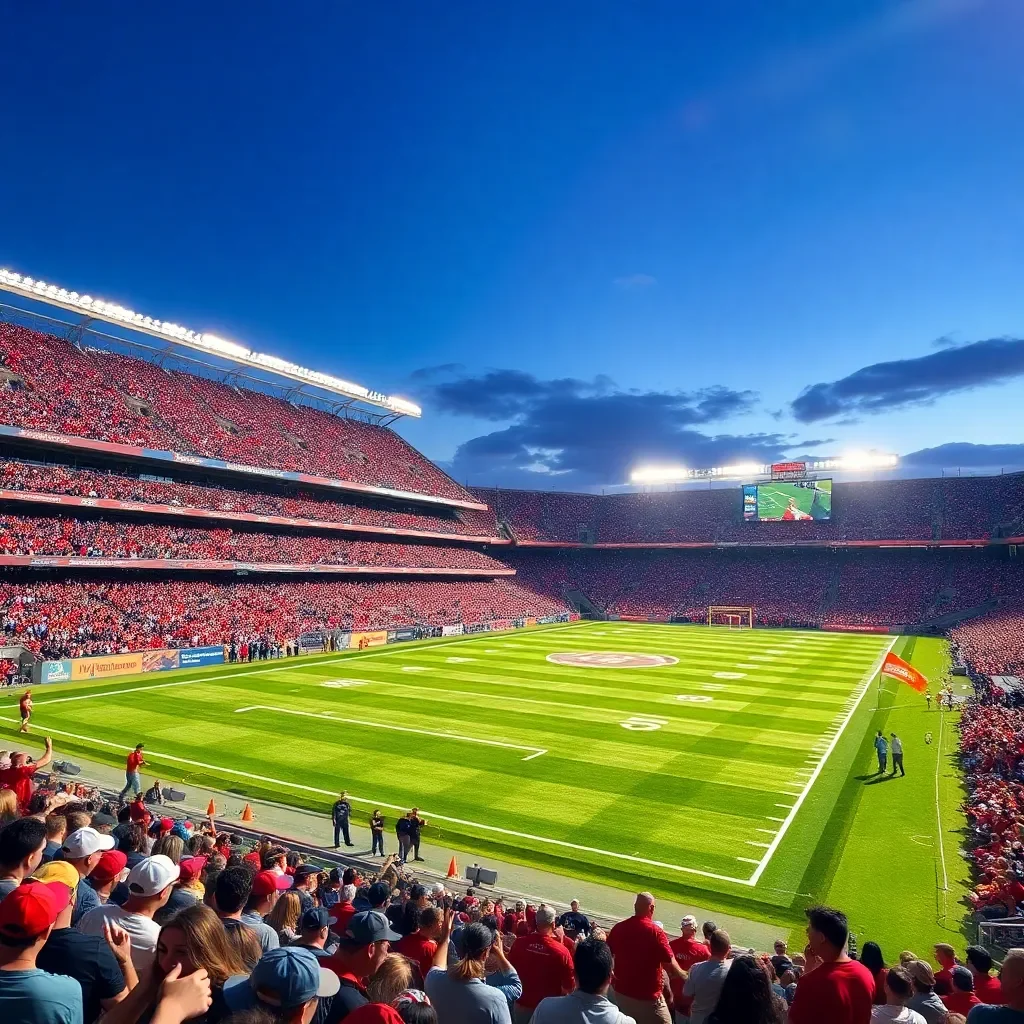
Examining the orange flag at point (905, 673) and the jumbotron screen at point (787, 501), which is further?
the jumbotron screen at point (787, 501)

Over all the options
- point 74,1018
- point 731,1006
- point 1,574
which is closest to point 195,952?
point 74,1018

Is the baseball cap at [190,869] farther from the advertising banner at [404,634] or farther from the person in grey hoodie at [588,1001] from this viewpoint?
the advertising banner at [404,634]

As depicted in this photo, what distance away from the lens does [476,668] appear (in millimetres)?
39469

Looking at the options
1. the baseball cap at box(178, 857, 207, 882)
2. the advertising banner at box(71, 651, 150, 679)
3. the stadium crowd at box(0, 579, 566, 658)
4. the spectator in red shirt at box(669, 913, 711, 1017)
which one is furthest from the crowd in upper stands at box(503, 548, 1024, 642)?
the baseball cap at box(178, 857, 207, 882)

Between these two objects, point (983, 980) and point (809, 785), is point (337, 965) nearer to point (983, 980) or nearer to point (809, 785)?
point (983, 980)

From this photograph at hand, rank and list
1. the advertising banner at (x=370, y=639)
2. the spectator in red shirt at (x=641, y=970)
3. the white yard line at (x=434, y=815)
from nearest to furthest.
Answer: the spectator in red shirt at (x=641, y=970) → the white yard line at (x=434, y=815) → the advertising banner at (x=370, y=639)

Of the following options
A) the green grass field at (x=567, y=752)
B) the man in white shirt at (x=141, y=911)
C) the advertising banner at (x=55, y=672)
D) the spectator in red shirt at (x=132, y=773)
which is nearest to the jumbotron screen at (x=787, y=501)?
the green grass field at (x=567, y=752)

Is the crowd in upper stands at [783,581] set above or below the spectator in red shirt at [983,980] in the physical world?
above

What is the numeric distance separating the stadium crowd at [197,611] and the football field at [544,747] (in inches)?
153

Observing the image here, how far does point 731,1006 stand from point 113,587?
4466 cm

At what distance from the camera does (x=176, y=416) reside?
5431 cm

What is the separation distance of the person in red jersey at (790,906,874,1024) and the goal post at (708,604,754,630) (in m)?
66.7

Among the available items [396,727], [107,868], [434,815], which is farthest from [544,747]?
[107,868]

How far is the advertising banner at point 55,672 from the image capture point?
3192cm
